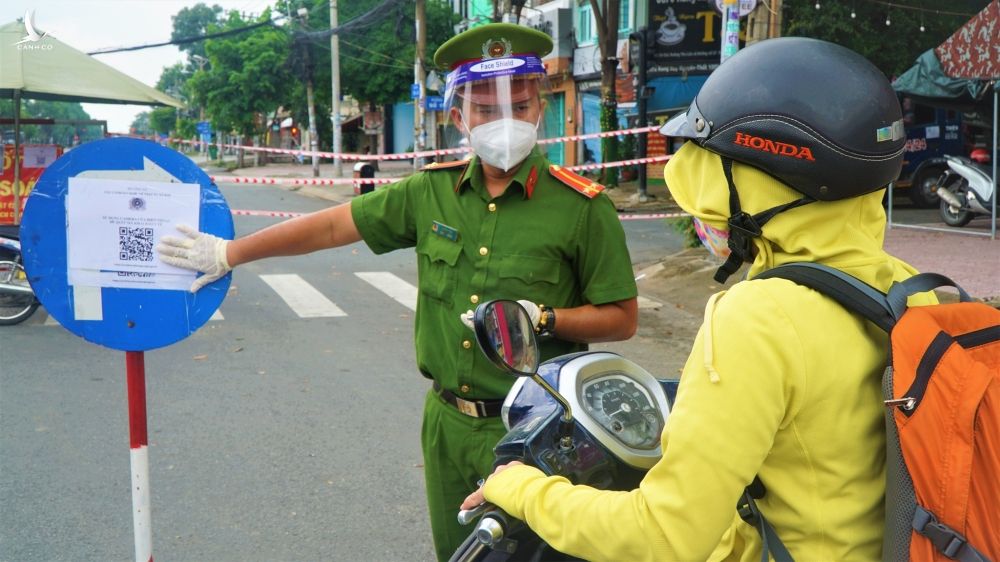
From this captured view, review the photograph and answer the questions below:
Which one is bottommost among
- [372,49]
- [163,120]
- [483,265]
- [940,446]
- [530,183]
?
[940,446]

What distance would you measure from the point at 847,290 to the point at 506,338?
56 cm

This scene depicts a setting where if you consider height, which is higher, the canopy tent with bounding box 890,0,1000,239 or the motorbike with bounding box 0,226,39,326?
the canopy tent with bounding box 890,0,1000,239

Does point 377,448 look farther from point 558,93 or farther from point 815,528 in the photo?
point 558,93

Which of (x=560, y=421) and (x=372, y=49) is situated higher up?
(x=372, y=49)

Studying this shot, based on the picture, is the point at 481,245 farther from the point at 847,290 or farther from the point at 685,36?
the point at 685,36

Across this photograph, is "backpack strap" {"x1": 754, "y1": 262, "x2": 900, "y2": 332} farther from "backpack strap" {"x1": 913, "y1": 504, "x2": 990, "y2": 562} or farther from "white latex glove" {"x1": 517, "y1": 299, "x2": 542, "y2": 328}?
"white latex glove" {"x1": 517, "y1": 299, "x2": 542, "y2": 328}

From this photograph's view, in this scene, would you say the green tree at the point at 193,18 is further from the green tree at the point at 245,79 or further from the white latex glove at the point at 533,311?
the white latex glove at the point at 533,311

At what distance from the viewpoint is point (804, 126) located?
149 centimetres

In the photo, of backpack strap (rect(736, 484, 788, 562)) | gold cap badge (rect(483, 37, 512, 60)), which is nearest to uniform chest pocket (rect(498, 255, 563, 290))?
gold cap badge (rect(483, 37, 512, 60))

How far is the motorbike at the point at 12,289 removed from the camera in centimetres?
862

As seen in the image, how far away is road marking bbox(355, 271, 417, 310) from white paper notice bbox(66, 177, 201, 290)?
704cm

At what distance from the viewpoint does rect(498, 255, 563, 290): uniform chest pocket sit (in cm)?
254

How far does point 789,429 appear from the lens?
4.62ft

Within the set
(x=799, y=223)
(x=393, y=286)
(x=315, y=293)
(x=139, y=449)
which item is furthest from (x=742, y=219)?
(x=393, y=286)
